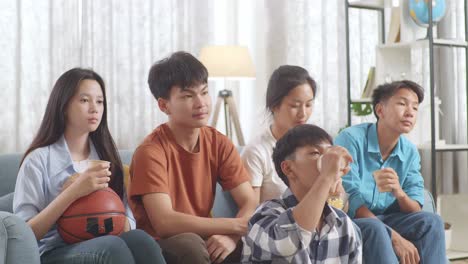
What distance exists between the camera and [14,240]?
205 centimetres

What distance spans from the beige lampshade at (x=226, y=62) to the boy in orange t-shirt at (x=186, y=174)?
5.75ft

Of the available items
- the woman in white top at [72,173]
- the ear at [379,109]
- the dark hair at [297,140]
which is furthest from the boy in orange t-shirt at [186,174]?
the ear at [379,109]

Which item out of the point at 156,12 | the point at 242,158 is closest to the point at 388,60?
the point at 156,12

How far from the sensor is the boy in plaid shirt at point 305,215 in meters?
→ 2.10

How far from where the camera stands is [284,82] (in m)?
2.94

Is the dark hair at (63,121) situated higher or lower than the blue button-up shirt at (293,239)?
higher

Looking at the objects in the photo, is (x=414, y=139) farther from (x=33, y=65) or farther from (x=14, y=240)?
(x=14, y=240)

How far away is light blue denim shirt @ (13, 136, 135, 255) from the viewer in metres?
2.32

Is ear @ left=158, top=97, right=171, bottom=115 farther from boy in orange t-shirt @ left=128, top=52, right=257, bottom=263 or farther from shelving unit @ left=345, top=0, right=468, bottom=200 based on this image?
shelving unit @ left=345, top=0, right=468, bottom=200

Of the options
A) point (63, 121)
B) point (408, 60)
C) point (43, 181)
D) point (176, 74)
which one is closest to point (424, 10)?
point (408, 60)

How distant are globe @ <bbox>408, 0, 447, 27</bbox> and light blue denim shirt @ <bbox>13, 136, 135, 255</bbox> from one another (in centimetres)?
244

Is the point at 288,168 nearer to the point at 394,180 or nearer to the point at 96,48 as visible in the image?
the point at 394,180

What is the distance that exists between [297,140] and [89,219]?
654 millimetres

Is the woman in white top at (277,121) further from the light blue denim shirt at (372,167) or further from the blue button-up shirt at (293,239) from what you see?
the blue button-up shirt at (293,239)
